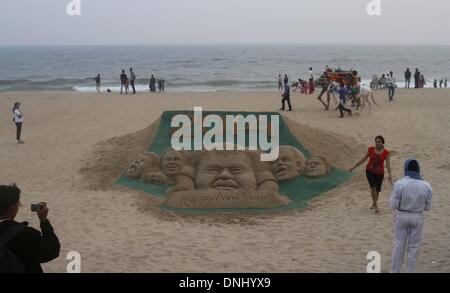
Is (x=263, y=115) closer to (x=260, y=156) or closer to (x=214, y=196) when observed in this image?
(x=260, y=156)

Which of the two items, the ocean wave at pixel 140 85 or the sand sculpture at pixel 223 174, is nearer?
the sand sculpture at pixel 223 174

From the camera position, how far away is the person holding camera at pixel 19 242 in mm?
3525

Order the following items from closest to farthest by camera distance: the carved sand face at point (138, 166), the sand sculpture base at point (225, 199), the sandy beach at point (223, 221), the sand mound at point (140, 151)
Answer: the sandy beach at point (223, 221)
the sand sculpture base at point (225, 199)
the carved sand face at point (138, 166)
the sand mound at point (140, 151)

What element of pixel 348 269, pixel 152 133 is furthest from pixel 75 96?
pixel 348 269

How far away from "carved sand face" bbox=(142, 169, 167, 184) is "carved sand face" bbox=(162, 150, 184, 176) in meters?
0.12

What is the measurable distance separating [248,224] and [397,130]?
8.73 metres

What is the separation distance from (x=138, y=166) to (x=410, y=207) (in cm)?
652

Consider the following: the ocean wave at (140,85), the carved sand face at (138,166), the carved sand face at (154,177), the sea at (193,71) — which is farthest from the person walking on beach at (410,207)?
the ocean wave at (140,85)

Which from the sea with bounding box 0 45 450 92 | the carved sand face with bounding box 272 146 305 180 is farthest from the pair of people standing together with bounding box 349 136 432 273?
the sea with bounding box 0 45 450 92

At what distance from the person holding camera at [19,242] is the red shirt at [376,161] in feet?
19.8

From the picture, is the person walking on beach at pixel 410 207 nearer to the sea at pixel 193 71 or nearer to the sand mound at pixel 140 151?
the sand mound at pixel 140 151

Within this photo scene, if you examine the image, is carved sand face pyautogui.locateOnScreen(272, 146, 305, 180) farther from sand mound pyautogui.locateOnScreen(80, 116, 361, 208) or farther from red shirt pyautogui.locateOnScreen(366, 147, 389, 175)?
red shirt pyautogui.locateOnScreen(366, 147, 389, 175)

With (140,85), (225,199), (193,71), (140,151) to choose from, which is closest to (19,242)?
(225,199)

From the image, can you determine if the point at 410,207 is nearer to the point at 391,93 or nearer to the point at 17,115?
the point at 17,115
